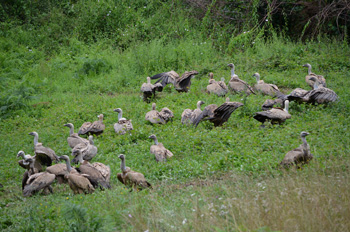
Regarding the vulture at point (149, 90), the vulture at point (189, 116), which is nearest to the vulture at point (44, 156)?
the vulture at point (189, 116)

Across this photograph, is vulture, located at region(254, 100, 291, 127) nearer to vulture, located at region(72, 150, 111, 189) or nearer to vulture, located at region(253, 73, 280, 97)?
vulture, located at region(253, 73, 280, 97)

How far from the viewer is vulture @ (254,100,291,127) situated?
30.0 ft

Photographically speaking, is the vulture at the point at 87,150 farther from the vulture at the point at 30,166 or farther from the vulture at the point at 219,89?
the vulture at the point at 219,89

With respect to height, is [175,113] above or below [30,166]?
below

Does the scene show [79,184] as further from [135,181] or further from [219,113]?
[219,113]

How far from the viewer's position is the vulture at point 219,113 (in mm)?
9227

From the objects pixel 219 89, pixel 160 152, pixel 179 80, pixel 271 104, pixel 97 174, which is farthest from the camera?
pixel 179 80

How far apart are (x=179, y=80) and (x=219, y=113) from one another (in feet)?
11.7

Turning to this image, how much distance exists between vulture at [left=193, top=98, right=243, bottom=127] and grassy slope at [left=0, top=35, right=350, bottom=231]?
0.64 feet

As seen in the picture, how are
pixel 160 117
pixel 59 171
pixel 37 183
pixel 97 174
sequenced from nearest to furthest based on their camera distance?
pixel 37 183, pixel 97 174, pixel 59 171, pixel 160 117

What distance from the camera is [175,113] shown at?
10.9 metres

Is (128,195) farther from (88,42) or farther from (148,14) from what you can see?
(148,14)

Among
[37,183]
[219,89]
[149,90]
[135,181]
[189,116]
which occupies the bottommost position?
[149,90]

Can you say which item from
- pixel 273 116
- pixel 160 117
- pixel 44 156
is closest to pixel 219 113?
pixel 273 116
